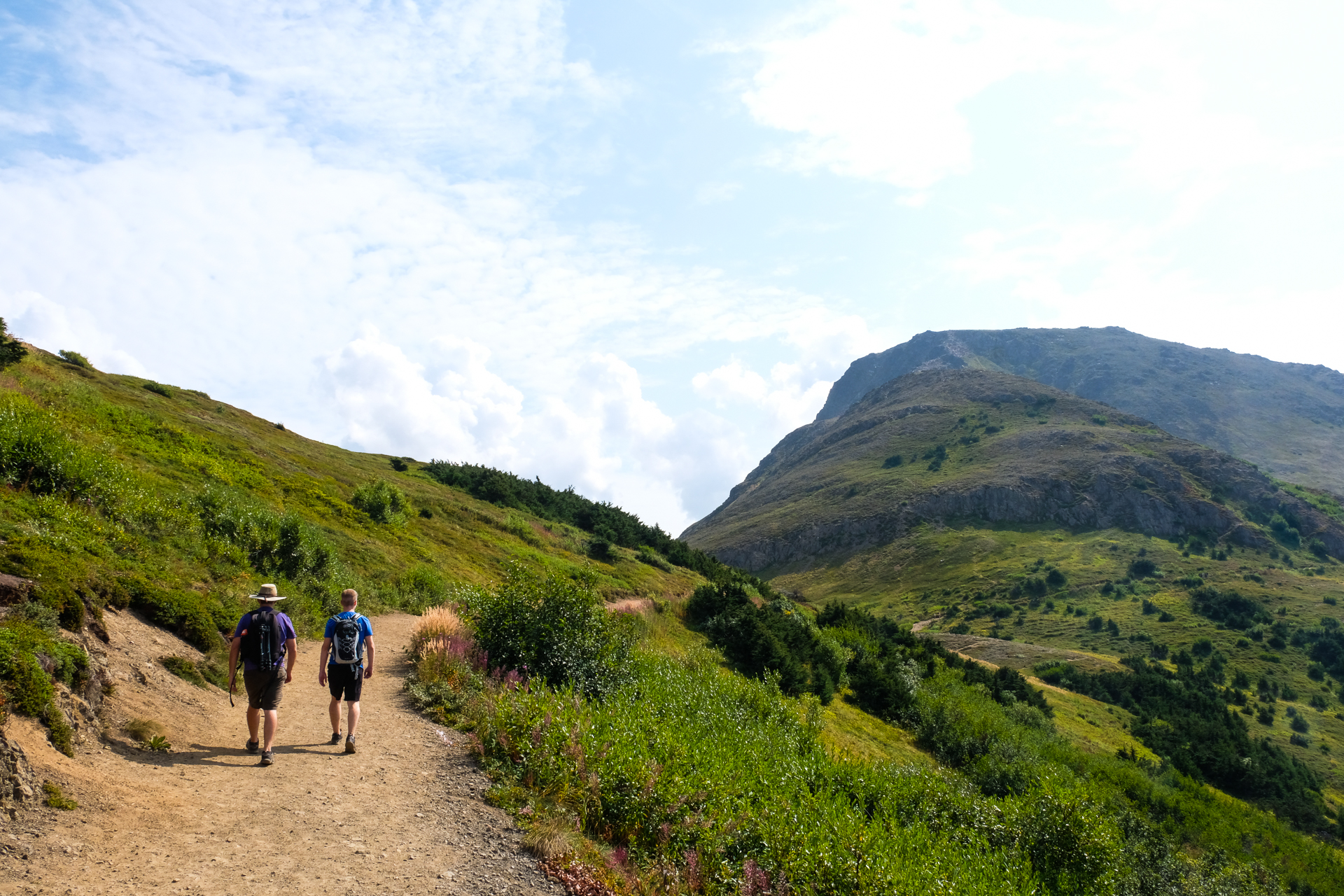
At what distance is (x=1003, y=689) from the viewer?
129 feet

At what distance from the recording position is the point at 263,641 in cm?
834

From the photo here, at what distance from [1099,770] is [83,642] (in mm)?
34198

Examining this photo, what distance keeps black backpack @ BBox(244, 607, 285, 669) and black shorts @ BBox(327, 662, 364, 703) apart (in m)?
0.79

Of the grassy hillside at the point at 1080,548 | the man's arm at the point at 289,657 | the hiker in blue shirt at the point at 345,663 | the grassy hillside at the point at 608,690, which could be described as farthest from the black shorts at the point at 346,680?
the grassy hillside at the point at 1080,548

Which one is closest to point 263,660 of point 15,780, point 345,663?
point 345,663

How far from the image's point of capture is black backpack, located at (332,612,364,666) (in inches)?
355

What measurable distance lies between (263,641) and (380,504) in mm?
21687

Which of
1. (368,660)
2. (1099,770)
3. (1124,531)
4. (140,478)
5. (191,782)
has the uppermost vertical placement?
(1124,531)

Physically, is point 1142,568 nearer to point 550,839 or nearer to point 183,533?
point 550,839

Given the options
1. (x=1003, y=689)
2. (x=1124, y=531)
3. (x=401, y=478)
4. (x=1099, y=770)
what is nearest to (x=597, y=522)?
(x=401, y=478)

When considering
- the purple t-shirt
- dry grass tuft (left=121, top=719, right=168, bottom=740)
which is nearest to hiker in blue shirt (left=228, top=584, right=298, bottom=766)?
the purple t-shirt

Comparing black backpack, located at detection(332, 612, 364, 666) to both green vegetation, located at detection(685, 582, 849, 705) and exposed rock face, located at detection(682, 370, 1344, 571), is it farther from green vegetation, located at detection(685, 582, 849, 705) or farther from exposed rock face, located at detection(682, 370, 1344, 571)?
exposed rock face, located at detection(682, 370, 1344, 571)

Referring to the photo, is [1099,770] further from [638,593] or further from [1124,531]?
[1124,531]

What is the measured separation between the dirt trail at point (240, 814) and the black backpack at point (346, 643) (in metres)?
1.10
